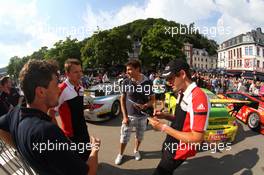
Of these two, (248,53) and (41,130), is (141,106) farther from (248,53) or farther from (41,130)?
(248,53)

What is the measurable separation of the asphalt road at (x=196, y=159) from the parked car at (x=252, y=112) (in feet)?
2.09

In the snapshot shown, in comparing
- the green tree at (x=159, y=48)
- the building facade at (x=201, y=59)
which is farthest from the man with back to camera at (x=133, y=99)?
the building facade at (x=201, y=59)

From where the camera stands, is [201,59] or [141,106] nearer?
[141,106]

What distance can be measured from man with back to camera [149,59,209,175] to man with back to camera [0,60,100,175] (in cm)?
107

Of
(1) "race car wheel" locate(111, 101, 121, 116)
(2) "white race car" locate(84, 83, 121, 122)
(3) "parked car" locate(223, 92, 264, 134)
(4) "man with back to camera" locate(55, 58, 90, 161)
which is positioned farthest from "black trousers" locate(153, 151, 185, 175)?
(1) "race car wheel" locate(111, 101, 121, 116)

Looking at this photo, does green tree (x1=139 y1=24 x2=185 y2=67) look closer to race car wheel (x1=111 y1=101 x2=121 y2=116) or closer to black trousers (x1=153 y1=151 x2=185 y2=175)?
race car wheel (x1=111 y1=101 x2=121 y2=116)

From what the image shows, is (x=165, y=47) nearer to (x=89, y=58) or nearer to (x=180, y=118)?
(x=89, y=58)

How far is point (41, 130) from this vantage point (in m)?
1.47

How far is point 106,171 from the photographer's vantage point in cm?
466

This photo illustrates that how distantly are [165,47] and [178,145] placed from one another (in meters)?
45.0

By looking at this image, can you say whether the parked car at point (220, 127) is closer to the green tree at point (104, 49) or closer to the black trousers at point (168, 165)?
the black trousers at point (168, 165)

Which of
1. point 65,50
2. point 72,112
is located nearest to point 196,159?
point 72,112

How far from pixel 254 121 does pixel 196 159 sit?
3.80 m

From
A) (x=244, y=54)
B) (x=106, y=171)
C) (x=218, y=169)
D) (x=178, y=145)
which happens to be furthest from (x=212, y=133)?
(x=244, y=54)
